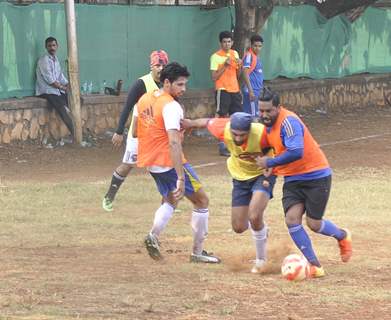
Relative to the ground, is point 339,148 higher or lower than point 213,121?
lower

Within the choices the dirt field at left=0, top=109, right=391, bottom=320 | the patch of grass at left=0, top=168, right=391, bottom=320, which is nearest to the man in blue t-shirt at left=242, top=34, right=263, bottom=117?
the dirt field at left=0, top=109, right=391, bottom=320

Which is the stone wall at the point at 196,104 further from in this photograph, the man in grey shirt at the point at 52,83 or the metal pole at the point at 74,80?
the metal pole at the point at 74,80

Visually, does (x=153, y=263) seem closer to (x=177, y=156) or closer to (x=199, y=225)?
(x=199, y=225)

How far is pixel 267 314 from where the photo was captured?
6.95 m

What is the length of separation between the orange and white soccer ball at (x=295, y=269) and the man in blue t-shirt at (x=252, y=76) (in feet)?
30.5

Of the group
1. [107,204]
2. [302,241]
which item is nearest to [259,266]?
[302,241]

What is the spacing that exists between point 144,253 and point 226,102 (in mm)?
8016

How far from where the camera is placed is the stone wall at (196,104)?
1686 cm

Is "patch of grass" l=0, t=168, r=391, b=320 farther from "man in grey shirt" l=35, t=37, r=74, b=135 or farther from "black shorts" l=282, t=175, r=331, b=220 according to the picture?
"man in grey shirt" l=35, t=37, r=74, b=135

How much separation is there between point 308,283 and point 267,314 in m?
1.16

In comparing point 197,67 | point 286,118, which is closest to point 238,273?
point 286,118

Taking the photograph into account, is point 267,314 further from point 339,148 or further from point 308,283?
point 339,148

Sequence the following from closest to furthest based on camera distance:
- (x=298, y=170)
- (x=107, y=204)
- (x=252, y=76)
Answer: (x=298, y=170) → (x=107, y=204) → (x=252, y=76)

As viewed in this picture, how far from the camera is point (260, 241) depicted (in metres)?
8.59
